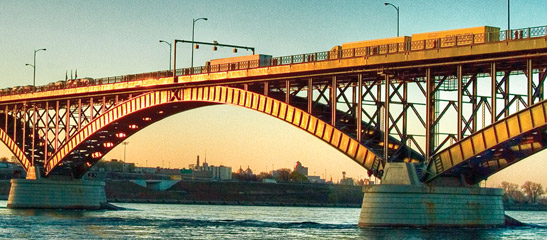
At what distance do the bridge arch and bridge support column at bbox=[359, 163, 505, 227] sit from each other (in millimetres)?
2709

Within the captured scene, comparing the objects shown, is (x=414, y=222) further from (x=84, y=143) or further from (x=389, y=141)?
(x=84, y=143)

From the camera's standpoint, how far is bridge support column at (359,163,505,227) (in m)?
72.1

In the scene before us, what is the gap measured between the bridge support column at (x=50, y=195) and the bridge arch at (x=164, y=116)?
1.91m

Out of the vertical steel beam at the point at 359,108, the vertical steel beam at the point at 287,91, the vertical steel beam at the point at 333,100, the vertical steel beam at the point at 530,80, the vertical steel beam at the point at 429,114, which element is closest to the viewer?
the vertical steel beam at the point at 530,80

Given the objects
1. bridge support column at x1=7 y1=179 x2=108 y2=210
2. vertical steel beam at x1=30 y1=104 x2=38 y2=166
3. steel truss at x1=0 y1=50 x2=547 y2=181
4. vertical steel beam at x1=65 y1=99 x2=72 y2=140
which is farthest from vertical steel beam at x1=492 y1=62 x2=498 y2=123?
vertical steel beam at x1=30 y1=104 x2=38 y2=166

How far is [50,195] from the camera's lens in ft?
399

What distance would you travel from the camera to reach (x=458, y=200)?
73.4 m

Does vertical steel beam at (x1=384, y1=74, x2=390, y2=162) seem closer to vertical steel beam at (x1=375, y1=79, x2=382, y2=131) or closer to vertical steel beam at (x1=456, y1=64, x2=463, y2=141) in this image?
vertical steel beam at (x1=375, y1=79, x2=382, y2=131)

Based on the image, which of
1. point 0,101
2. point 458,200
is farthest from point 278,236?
point 0,101

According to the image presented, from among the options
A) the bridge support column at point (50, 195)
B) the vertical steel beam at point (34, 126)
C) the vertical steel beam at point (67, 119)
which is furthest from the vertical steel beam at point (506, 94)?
the vertical steel beam at point (34, 126)

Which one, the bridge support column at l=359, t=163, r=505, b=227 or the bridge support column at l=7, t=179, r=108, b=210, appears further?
the bridge support column at l=7, t=179, r=108, b=210

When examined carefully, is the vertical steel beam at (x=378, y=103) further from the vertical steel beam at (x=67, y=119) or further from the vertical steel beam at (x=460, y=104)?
the vertical steel beam at (x=67, y=119)

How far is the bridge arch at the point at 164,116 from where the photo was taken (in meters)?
78.8

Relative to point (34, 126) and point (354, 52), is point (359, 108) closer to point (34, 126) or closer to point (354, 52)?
point (354, 52)
